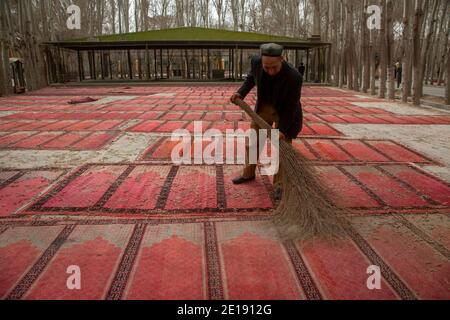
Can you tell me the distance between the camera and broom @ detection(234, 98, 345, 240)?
266 centimetres

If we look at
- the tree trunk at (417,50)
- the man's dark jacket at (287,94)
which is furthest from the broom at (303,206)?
the tree trunk at (417,50)

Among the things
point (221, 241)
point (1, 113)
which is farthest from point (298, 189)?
point (1, 113)

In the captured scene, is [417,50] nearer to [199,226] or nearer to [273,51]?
[273,51]

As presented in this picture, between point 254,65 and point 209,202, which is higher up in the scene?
Answer: point 254,65

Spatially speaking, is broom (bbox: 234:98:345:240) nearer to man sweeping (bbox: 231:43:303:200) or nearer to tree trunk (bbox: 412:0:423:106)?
man sweeping (bbox: 231:43:303:200)

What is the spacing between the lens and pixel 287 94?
3.29 meters

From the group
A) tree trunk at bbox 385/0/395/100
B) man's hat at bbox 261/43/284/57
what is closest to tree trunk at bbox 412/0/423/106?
tree trunk at bbox 385/0/395/100

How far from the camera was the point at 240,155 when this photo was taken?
4.89 m

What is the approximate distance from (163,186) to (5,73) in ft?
44.0

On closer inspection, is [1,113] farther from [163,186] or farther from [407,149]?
[407,149]

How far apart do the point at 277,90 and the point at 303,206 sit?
42.7 inches

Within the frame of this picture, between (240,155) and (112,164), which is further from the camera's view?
(240,155)

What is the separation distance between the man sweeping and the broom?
28 centimetres
